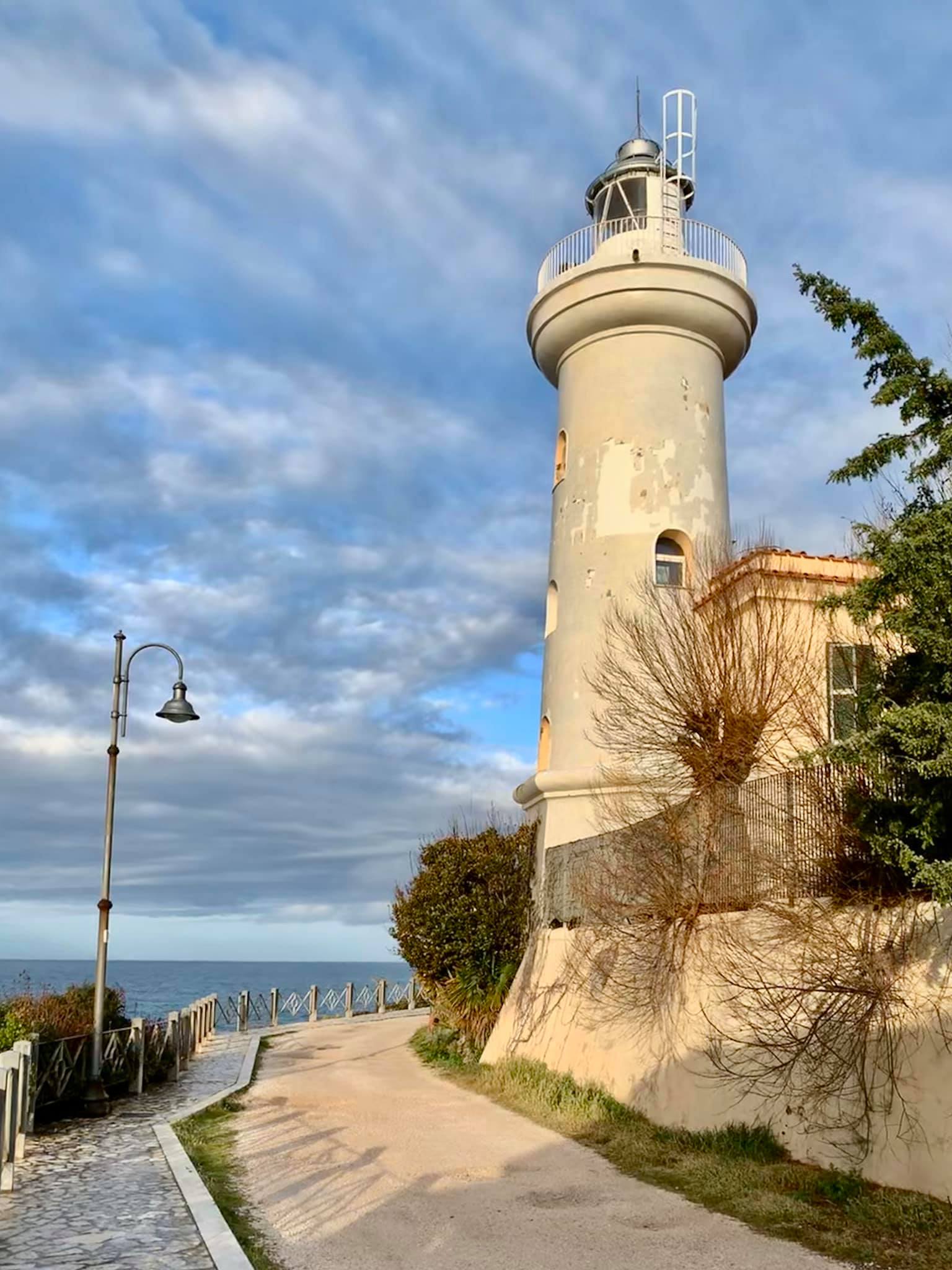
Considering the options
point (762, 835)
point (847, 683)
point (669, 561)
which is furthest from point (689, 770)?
point (669, 561)

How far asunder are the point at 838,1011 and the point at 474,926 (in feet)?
36.6

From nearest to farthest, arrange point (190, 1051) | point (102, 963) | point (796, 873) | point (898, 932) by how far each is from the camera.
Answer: point (898, 932) → point (796, 873) → point (102, 963) → point (190, 1051)

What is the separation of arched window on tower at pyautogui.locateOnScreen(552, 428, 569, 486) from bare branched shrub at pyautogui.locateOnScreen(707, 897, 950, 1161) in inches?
468

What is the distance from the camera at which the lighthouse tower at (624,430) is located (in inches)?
815

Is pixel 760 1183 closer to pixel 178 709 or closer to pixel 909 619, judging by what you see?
pixel 909 619

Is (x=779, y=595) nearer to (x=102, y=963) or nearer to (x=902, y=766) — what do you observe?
(x=902, y=766)

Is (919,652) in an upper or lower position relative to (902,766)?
upper

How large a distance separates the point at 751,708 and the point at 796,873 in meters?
3.79

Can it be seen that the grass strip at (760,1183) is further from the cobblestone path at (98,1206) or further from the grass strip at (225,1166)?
the cobblestone path at (98,1206)

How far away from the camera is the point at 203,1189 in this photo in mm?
9859

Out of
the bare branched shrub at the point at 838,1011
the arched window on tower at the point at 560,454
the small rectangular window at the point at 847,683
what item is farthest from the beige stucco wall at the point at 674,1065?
the arched window on tower at the point at 560,454

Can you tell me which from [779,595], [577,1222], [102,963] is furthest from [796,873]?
[102,963]

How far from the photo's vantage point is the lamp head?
15820 mm

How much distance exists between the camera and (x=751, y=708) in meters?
15.7
